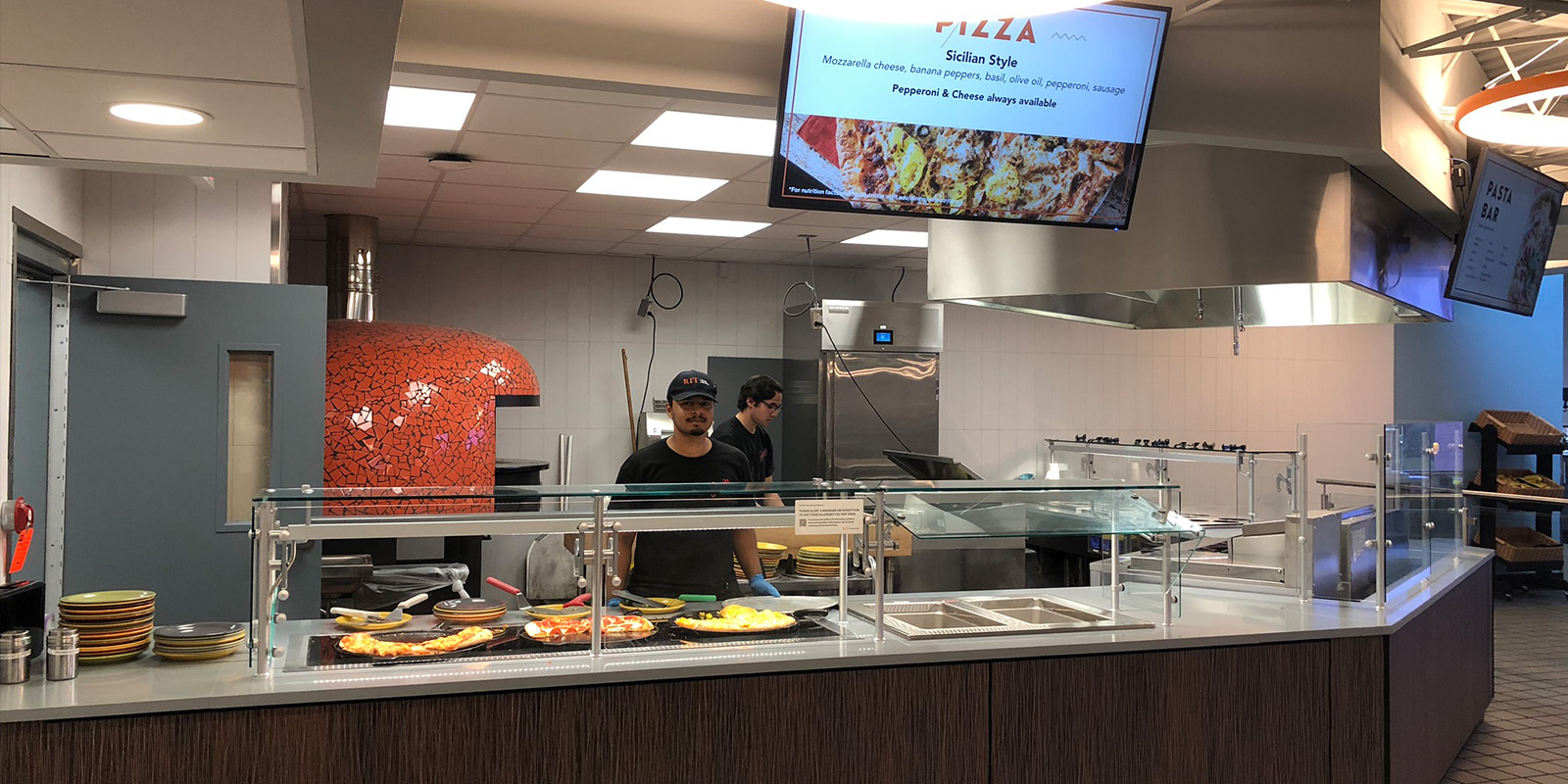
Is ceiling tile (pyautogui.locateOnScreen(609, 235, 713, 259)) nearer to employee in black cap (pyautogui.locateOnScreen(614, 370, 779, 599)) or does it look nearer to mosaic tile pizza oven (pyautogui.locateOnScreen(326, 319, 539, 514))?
mosaic tile pizza oven (pyautogui.locateOnScreen(326, 319, 539, 514))

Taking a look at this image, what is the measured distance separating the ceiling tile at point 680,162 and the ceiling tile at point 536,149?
0.29 feet

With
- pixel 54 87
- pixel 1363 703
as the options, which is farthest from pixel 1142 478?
pixel 54 87

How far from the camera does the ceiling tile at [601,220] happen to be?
6.26 m

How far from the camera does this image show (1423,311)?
4738 millimetres

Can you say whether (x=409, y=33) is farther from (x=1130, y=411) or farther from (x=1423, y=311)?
(x=1130, y=411)

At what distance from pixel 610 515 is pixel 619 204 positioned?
347cm

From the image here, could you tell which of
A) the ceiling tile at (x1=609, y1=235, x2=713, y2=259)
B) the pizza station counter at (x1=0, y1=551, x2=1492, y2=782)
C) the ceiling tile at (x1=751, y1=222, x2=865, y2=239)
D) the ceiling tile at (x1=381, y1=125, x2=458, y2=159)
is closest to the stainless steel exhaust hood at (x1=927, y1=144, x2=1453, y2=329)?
the pizza station counter at (x1=0, y1=551, x2=1492, y2=782)

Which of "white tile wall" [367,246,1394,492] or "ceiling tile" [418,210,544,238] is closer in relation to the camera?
"ceiling tile" [418,210,544,238]

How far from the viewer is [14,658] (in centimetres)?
241

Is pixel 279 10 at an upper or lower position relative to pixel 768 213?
lower

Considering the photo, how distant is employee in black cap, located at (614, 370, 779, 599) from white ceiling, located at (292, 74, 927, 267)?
1.12m

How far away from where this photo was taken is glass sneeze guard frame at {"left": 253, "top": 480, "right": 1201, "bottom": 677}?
2.51 metres

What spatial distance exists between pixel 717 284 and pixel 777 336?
0.62 meters

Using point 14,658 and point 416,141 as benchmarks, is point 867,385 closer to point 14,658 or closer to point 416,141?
point 416,141
